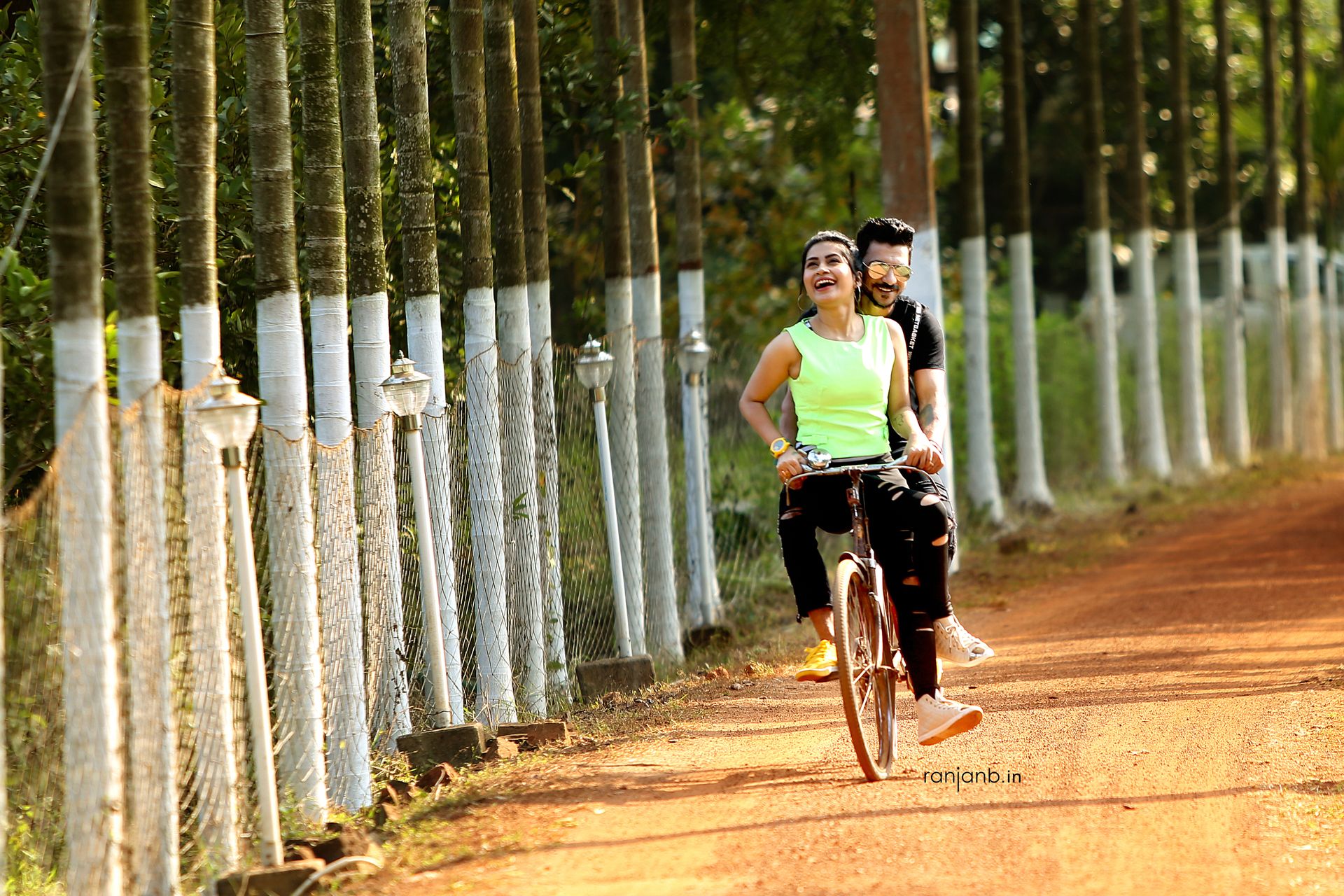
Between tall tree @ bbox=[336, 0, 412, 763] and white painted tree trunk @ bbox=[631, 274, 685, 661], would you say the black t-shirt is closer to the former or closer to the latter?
tall tree @ bbox=[336, 0, 412, 763]

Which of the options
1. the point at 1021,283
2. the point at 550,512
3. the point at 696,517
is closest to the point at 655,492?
the point at 696,517

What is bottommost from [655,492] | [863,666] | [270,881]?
[270,881]

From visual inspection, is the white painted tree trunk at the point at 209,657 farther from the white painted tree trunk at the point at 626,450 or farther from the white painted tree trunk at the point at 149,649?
the white painted tree trunk at the point at 626,450

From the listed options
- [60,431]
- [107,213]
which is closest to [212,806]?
[60,431]

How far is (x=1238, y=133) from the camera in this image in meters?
27.1

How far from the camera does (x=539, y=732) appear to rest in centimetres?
732

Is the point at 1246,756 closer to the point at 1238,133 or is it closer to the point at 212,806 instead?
the point at 212,806

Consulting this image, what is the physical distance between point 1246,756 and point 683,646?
507cm

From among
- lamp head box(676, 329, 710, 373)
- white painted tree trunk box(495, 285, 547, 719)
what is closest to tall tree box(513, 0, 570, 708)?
white painted tree trunk box(495, 285, 547, 719)

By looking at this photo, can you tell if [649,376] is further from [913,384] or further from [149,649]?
[149,649]

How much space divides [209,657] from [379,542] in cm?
201

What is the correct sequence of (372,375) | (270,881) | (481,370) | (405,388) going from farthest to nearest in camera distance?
(481,370) → (372,375) → (405,388) → (270,881)

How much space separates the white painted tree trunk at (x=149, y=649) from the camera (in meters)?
5.13

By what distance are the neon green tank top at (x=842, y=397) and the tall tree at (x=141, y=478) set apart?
8.03 feet
